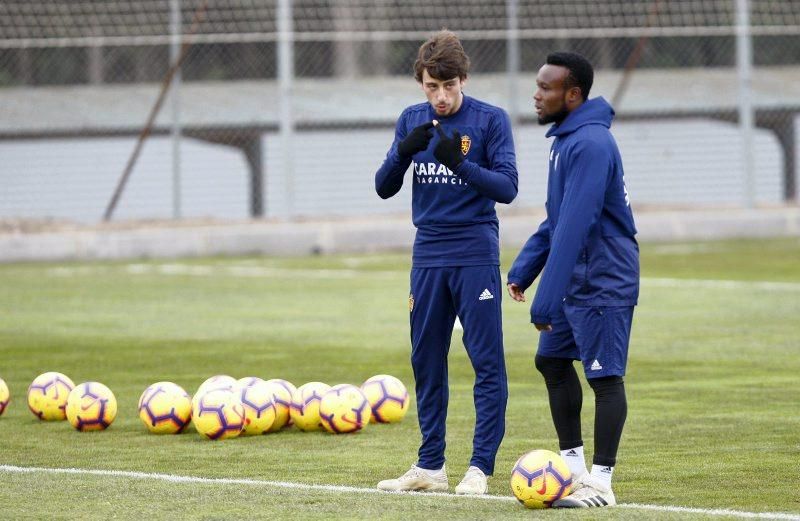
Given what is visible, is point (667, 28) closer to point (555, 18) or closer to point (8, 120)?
point (555, 18)

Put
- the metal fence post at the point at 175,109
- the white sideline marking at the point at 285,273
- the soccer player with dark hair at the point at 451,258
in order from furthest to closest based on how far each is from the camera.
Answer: the metal fence post at the point at 175,109, the white sideline marking at the point at 285,273, the soccer player with dark hair at the point at 451,258

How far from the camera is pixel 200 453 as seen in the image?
27.9 ft

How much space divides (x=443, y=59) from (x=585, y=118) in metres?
0.77

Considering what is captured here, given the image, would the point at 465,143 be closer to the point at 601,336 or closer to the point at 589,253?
the point at 589,253

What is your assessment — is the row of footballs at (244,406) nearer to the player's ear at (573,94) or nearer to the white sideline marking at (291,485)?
the white sideline marking at (291,485)

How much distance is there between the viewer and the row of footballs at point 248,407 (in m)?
8.97

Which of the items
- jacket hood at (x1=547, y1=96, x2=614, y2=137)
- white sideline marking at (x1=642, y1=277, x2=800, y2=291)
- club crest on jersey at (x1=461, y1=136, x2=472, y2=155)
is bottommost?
white sideline marking at (x1=642, y1=277, x2=800, y2=291)

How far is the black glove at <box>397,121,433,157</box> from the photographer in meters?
7.21

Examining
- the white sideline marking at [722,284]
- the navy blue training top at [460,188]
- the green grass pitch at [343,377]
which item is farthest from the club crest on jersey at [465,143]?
the white sideline marking at [722,284]

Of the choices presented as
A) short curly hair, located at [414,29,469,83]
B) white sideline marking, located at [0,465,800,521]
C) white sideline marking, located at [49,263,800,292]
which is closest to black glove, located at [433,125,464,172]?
short curly hair, located at [414,29,469,83]

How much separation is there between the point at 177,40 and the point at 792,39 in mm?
11793

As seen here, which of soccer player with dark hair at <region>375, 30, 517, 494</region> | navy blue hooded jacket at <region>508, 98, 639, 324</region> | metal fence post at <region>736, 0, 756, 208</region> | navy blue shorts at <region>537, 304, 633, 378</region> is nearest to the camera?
navy blue hooded jacket at <region>508, 98, 639, 324</region>

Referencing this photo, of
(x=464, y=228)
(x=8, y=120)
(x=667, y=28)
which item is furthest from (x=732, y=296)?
A: (x=8, y=120)

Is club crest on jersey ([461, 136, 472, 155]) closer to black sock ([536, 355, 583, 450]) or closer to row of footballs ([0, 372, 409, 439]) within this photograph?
black sock ([536, 355, 583, 450])
